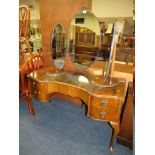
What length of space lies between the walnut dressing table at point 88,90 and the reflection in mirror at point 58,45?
134mm

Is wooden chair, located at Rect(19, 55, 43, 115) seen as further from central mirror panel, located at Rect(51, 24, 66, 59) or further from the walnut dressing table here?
central mirror panel, located at Rect(51, 24, 66, 59)

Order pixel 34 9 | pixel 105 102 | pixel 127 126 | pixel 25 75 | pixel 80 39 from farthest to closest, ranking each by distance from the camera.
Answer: pixel 34 9 → pixel 25 75 → pixel 80 39 → pixel 127 126 → pixel 105 102

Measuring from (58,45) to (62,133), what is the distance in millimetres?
1186

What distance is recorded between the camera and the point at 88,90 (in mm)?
1673

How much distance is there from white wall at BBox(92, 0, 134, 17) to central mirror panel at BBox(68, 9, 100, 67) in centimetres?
16

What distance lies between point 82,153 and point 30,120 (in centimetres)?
93

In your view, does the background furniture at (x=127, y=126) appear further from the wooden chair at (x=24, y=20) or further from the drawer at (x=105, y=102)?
the wooden chair at (x=24, y=20)

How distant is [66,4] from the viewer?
7.41 ft

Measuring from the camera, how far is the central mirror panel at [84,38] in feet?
6.78

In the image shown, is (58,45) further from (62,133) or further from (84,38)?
(62,133)

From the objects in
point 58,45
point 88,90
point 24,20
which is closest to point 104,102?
point 88,90

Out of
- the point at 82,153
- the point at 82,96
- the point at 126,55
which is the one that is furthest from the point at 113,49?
the point at 82,153
